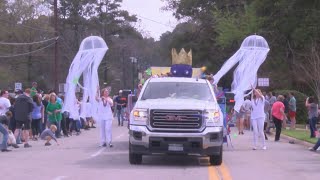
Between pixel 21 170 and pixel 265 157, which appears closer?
pixel 21 170

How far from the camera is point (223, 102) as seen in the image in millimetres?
18125

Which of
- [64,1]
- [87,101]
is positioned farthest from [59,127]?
[64,1]

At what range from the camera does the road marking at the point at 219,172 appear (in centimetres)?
1247

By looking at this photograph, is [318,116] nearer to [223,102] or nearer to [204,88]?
[223,102]

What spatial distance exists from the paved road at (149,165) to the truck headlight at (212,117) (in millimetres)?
1047

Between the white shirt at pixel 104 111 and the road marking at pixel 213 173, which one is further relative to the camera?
the white shirt at pixel 104 111

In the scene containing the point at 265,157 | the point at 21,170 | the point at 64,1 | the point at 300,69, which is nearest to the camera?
the point at 21,170

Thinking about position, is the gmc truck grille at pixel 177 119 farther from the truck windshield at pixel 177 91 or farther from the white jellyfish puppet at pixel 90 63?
the white jellyfish puppet at pixel 90 63

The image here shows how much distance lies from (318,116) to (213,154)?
11.1 metres

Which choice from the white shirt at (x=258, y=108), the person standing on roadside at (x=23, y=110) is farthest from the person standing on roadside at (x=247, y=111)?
the person standing on roadside at (x=23, y=110)

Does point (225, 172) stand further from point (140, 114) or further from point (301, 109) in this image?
point (301, 109)

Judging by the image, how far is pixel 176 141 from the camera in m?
13.9

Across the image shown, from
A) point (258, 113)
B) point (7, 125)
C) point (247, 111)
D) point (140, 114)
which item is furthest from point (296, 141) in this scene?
point (7, 125)

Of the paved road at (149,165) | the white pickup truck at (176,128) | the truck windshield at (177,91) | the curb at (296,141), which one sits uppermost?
the truck windshield at (177,91)
